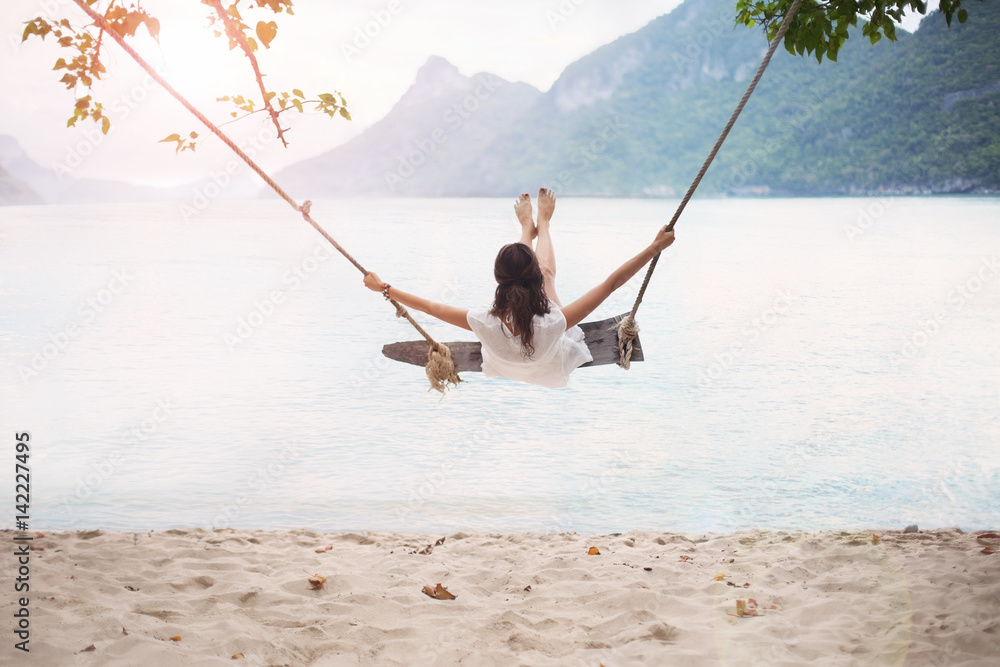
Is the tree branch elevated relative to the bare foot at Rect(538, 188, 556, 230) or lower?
lower

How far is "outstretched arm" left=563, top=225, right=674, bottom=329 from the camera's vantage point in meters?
2.27

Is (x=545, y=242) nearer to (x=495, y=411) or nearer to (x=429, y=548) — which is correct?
(x=429, y=548)

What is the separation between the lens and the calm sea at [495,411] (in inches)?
182

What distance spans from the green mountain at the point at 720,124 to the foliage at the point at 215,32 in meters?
35.0

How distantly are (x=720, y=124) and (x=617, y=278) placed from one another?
49.7m

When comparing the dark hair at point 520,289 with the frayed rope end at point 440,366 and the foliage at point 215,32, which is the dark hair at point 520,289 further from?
the foliage at point 215,32

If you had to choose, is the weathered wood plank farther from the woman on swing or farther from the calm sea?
the calm sea

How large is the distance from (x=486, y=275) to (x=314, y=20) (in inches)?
1568

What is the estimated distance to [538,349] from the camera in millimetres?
2525

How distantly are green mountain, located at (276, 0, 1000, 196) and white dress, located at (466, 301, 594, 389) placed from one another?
34567mm

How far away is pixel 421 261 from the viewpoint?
2119 centimetres

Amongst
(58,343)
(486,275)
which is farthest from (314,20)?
(58,343)

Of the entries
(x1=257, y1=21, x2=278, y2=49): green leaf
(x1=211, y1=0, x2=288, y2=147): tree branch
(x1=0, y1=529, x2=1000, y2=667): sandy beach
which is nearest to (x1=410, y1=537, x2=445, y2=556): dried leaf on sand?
(x1=0, y1=529, x2=1000, y2=667): sandy beach

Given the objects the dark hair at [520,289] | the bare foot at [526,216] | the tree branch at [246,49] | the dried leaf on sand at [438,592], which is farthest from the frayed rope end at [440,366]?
the tree branch at [246,49]
